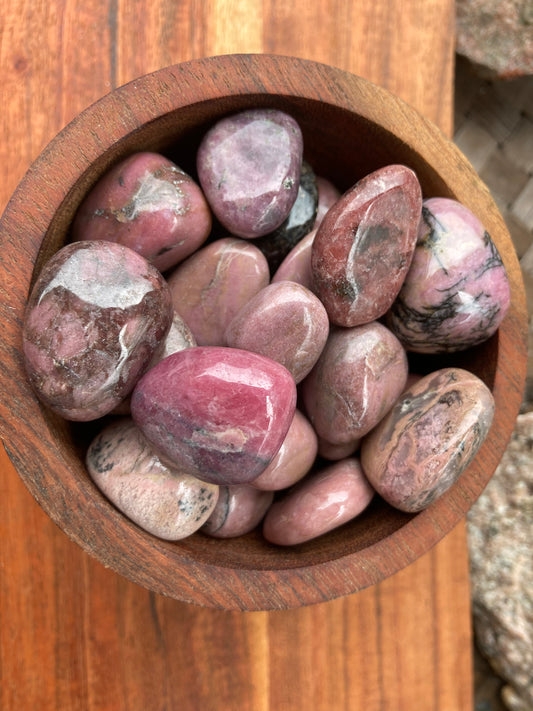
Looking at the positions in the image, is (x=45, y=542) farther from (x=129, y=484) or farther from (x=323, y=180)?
(x=323, y=180)

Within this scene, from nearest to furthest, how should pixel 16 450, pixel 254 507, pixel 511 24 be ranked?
1. pixel 16 450
2. pixel 254 507
3. pixel 511 24

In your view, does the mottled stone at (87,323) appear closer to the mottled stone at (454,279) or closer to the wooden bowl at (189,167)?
the wooden bowl at (189,167)

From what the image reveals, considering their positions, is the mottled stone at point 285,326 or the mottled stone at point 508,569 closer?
the mottled stone at point 285,326

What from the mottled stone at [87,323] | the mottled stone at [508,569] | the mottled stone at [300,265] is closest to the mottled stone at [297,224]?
the mottled stone at [300,265]

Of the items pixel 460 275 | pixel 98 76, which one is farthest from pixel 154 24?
pixel 460 275

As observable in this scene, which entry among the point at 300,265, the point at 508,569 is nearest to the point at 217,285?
the point at 300,265
